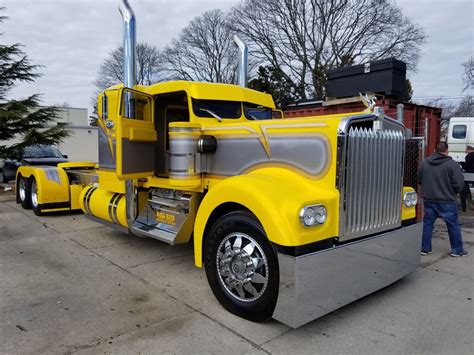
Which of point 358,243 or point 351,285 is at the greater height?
point 358,243

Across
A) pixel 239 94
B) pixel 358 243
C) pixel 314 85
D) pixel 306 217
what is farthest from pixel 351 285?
pixel 314 85

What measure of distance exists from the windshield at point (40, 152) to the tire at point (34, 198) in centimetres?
543

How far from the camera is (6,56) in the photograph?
14.6m

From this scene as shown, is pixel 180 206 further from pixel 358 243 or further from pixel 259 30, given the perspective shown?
pixel 259 30

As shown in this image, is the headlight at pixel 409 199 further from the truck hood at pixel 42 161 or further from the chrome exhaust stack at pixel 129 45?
the truck hood at pixel 42 161

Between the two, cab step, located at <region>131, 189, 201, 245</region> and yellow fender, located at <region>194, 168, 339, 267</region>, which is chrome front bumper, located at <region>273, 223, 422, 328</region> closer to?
yellow fender, located at <region>194, 168, 339, 267</region>

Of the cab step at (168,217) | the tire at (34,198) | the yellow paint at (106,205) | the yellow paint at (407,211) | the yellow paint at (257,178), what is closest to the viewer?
the yellow paint at (257,178)

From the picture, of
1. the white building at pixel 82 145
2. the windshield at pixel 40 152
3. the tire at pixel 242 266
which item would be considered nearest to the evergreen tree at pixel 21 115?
the windshield at pixel 40 152

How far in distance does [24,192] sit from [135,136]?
591 centimetres

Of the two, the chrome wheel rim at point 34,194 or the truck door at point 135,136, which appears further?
the chrome wheel rim at point 34,194

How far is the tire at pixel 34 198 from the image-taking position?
8.54 m

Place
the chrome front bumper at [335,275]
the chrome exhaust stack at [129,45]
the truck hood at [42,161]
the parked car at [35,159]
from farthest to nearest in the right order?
the parked car at [35,159], the truck hood at [42,161], the chrome exhaust stack at [129,45], the chrome front bumper at [335,275]

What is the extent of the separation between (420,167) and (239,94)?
2794 mm

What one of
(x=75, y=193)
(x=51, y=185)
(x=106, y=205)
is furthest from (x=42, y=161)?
(x=106, y=205)
